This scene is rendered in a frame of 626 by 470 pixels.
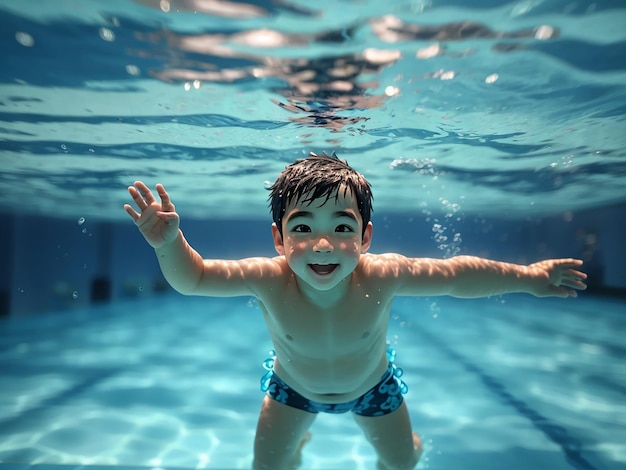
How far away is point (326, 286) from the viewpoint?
3.12 meters

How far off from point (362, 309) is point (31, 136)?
36.9 ft

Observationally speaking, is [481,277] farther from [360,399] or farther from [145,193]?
[145,193]

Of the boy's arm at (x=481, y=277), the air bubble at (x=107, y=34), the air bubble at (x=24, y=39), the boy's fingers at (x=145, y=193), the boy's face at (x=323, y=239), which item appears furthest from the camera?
the air bubble at (x=24, y=39)

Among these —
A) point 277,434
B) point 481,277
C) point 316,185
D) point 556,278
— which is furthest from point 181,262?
point 556,278

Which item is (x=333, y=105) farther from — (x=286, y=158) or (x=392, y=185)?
(x=392, y=185)

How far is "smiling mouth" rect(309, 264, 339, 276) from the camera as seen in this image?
3.12 metres

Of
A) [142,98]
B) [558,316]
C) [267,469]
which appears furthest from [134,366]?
[558,316]

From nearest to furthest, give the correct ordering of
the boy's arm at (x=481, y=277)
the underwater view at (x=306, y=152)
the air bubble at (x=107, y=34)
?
1. the boy's arm at (x=481, y=277)
2. the underwater view at (x=306, y=152)
3. the air bubble at (x=107, y=34)

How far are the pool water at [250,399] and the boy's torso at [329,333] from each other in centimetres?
177

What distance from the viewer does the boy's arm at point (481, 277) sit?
3705mm

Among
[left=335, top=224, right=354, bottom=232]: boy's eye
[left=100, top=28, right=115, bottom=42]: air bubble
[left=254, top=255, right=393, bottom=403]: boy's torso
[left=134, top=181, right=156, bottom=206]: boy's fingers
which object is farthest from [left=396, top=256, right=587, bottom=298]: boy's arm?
[left=100, top=28, right=115, bottom=42]: air bubble

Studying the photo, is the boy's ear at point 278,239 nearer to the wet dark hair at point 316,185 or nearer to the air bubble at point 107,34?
the wet dark hair at point 316,185

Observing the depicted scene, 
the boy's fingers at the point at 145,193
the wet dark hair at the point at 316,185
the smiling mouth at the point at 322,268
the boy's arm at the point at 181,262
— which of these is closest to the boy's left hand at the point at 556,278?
the wet dark hair at the point at 316,185

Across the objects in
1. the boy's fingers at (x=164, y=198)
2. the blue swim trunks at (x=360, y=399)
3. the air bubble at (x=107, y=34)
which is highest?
the air bubble at (x=107, y=34)
